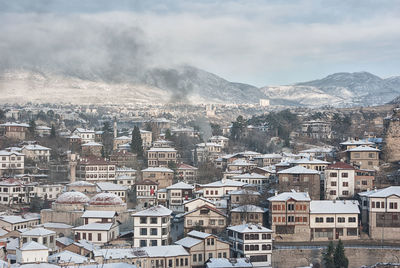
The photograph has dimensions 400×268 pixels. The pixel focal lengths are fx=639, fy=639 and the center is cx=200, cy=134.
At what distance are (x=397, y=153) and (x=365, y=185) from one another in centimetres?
886

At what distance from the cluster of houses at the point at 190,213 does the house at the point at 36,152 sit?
4414 millimetres

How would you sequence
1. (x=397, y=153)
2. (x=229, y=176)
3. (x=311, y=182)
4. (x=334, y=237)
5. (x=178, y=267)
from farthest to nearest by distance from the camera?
(x=229, y=176)
(x=397, y=153)
(x=311, y=182)
(x=334, y=237)
(x=178, y=267)

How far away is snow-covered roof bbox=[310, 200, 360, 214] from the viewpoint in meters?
49.6

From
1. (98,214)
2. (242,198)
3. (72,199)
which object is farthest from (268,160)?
(98,214)

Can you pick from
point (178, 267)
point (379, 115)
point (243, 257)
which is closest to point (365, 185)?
point (243, 257)

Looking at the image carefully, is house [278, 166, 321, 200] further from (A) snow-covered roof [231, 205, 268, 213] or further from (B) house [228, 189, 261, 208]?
(A) snow-covered roof [231, 205, 268, 213]

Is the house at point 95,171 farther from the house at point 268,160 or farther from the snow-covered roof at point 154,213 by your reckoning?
the snow-covered roof at point 154,213

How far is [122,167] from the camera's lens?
258 ft

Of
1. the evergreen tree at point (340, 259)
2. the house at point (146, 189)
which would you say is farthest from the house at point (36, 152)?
the evergreen tree at point (340, 259)

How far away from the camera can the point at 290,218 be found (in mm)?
50312

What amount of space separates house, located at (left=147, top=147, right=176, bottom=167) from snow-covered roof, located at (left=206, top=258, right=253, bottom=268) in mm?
36723

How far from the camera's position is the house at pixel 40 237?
4738cm

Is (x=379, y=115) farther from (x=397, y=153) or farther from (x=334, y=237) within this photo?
(x=334, y=237)

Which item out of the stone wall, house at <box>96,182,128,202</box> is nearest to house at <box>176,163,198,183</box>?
house at <box>96,182,128,202</box>
